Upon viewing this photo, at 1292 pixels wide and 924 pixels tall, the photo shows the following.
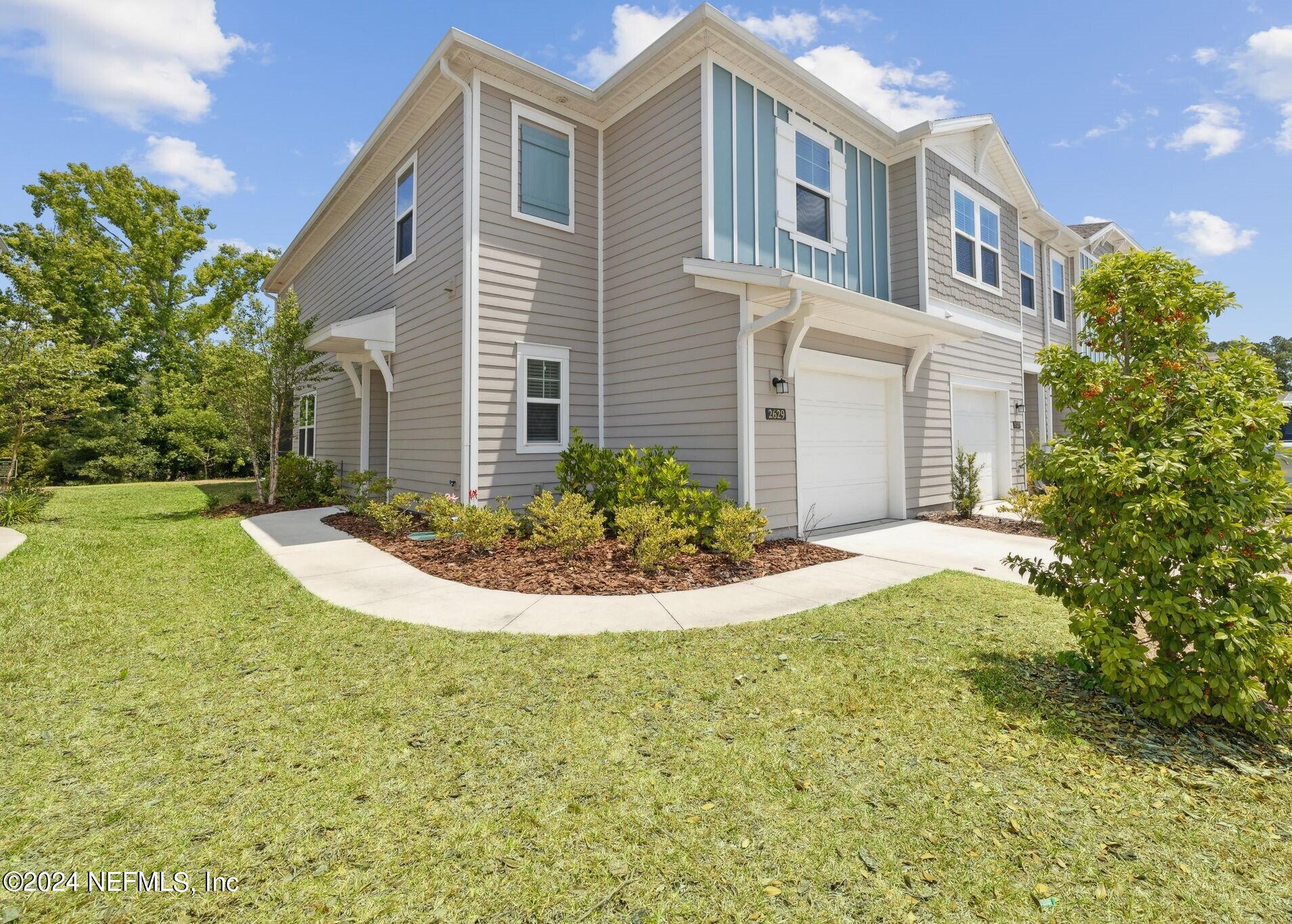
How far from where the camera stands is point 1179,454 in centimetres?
275

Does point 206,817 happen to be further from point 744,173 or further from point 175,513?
point 175,513

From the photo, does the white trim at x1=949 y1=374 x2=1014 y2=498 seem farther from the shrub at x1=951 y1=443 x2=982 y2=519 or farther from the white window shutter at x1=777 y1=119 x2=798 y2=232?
the white window shutter at x1=777 y1=119 x2=798 y2=232

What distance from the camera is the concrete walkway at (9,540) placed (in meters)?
5.96

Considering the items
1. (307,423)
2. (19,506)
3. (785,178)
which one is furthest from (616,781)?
(307,423)

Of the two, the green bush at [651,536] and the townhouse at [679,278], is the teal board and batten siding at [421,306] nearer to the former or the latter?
the townhouse at [679,278]

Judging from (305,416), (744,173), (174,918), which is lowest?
(174,918)

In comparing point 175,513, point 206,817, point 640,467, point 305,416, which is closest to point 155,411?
point 305,416

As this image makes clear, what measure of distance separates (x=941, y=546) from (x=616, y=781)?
632cm

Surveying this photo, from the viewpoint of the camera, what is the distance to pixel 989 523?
901 cm

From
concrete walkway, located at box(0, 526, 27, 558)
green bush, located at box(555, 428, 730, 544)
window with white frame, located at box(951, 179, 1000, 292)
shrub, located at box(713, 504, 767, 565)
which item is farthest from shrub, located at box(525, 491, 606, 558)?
window with white frame, located at box(951, 179, 1000, 292)

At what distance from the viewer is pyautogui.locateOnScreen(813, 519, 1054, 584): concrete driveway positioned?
20.5ft

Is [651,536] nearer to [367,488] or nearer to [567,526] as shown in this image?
[567,526]

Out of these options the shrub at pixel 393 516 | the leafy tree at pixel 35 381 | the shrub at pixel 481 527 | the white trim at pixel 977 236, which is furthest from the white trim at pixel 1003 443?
the leafy tree at pixel 35 381

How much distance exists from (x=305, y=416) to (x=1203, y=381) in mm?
17005
